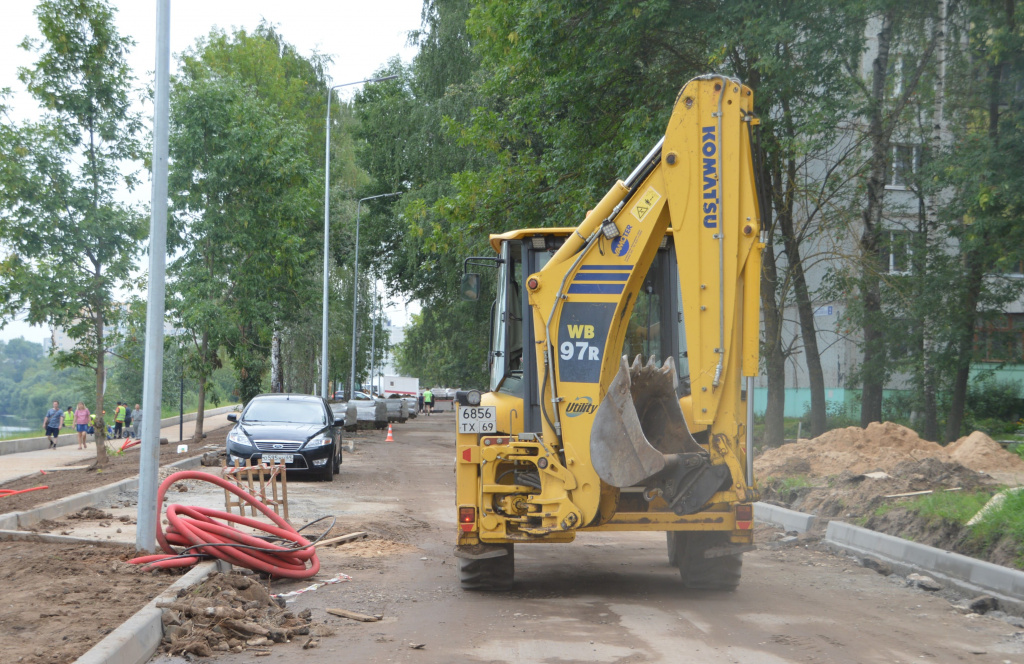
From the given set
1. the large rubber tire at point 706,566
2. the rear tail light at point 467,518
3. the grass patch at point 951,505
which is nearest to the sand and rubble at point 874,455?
the grass patch at point 951,505

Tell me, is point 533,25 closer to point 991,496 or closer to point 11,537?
point 991,496

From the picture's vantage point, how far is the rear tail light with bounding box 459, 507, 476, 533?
7820mm

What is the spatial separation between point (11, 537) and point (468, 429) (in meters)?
4.96

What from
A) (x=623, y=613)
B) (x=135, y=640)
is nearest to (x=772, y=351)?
(x=623, y=613)

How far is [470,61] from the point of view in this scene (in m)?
33.2

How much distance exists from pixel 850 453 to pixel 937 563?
7443 mm

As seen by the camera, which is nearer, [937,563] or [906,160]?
[937,563]

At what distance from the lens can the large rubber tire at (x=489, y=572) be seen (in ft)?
26.5

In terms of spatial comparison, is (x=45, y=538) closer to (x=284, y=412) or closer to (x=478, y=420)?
(x=478, y=420)

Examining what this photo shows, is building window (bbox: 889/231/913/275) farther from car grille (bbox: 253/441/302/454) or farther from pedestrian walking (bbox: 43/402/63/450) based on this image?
pedestrian walking (bbox: 43/402/63/450)

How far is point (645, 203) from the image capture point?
768cm

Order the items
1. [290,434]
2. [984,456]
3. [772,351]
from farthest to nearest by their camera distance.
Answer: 1. [772,351]
2. [290,434]
3. [984,456]

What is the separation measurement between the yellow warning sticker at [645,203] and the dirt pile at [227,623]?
3879mm

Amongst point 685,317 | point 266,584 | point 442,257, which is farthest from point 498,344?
point 442,257
